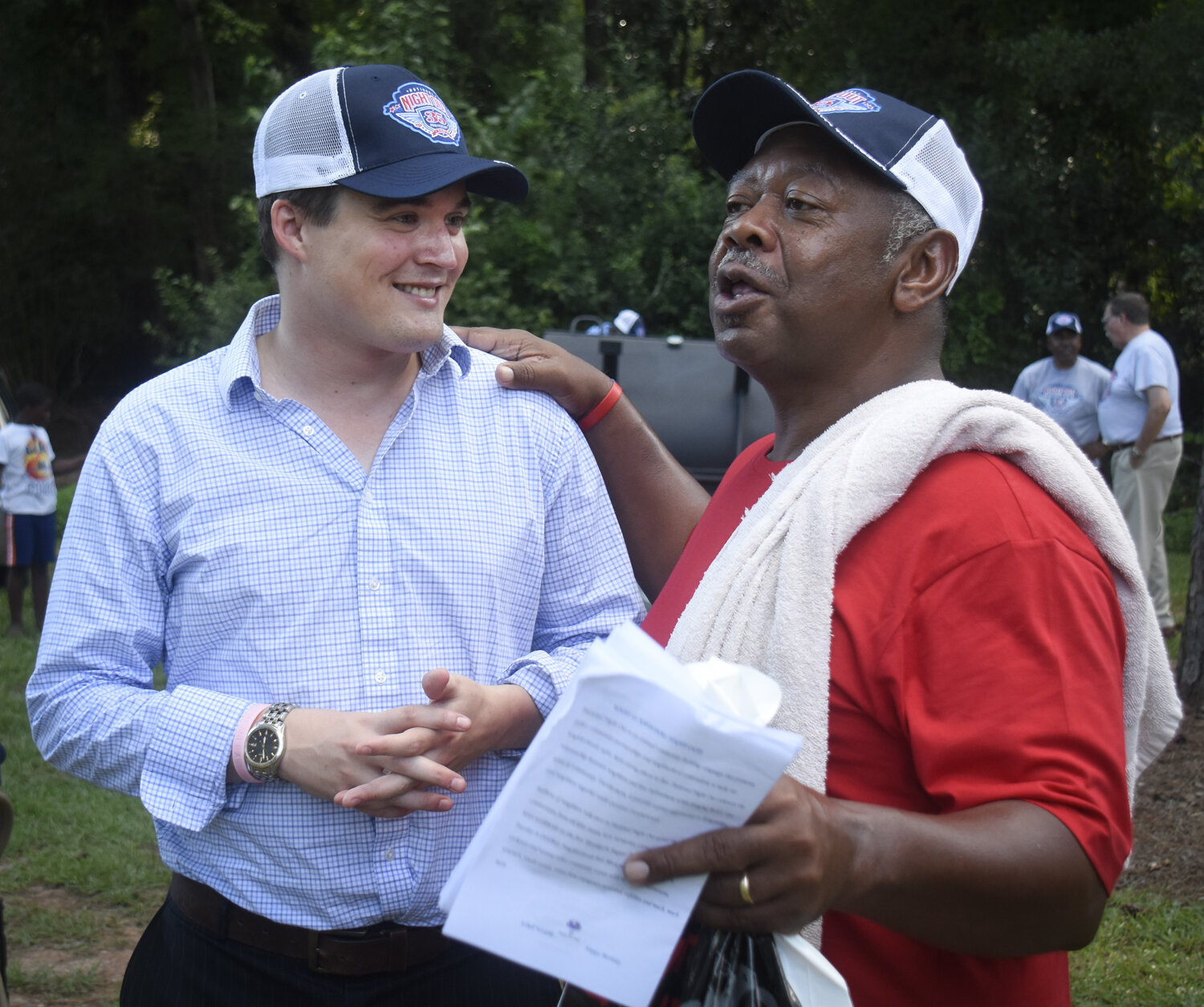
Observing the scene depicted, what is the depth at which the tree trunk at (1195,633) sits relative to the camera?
5.40m

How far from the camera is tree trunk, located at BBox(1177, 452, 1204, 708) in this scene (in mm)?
5402

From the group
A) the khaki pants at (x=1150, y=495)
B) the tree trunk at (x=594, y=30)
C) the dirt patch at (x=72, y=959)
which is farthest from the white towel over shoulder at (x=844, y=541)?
the tree trunk at (x=594, y=30)

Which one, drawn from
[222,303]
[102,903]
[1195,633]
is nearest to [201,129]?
[222,303]

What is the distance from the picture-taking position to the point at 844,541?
145 cm

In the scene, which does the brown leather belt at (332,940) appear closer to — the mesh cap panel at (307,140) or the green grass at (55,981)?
the mesh cap panel at (307,140)

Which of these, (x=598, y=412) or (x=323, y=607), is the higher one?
(x=598, y=412)

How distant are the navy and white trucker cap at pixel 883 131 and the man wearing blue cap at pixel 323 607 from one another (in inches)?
18.9

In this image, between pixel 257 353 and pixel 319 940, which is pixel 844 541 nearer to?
pixel 319 940

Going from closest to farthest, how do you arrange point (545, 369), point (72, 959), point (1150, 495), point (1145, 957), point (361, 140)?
point (361, 140), point (545, 369), point (1145, 957), point (72, 959), point (1150, 495)

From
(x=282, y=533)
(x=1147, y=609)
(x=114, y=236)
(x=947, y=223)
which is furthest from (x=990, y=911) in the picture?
(x=114, y=236)

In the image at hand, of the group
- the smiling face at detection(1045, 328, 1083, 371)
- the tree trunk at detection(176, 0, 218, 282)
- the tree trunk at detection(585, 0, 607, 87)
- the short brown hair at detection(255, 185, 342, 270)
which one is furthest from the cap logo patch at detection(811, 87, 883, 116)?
the tree trunk at detection(176, 0, 218, 282)

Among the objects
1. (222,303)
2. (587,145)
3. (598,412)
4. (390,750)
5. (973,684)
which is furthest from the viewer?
(587,145)

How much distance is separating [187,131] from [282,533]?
19080mm

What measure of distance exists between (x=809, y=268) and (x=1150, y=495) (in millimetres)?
7351
